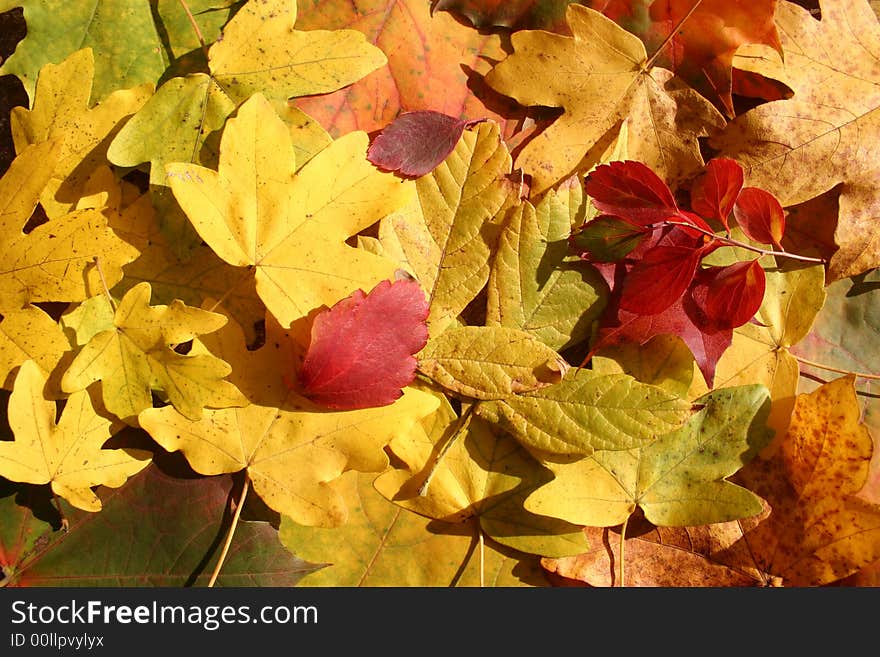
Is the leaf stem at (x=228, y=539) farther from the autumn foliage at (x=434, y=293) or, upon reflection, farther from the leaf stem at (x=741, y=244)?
the leaf stem at (x=741, y=244)

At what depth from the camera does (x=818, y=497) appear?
42.9 inches

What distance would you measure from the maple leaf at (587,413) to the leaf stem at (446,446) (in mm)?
14

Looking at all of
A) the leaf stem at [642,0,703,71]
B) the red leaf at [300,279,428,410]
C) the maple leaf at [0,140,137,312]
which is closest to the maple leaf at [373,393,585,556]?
the red leaf at [300,279,428,410]

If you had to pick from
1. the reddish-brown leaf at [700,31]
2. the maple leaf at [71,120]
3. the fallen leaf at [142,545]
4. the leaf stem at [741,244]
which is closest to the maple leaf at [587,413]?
the leaf stem at [741,244]

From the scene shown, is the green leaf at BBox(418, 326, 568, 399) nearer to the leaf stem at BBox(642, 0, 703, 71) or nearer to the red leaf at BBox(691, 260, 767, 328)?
the red leaf at BBox(691, 260, 767, 328)

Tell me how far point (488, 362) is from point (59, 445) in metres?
0.53

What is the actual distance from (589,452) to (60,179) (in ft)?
2.46

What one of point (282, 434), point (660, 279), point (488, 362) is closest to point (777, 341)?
point (660, 279)

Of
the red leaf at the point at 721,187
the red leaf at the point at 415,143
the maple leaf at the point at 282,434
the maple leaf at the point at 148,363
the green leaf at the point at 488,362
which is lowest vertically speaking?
the maple leaf at the point at 282,434

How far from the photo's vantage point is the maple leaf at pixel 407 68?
1075 millimetres

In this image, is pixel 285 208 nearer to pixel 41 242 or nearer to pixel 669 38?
pixel 41 242

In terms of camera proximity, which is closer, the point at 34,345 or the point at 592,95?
the point at 34,345

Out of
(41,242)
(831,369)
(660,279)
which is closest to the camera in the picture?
(41,242)

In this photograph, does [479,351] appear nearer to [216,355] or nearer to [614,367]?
[614,367]
